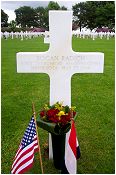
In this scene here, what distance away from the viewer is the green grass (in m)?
5.27

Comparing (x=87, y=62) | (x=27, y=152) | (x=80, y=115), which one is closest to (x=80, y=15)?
(x=80, y=115)

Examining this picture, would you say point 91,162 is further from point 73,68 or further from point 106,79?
point 106,79

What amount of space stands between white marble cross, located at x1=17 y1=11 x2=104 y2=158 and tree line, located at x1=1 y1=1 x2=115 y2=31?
55.5 meters

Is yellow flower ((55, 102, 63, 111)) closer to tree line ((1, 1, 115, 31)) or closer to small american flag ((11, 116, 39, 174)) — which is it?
small american flag ((11, 116, 39, 174))

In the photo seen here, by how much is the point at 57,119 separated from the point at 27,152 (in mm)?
596

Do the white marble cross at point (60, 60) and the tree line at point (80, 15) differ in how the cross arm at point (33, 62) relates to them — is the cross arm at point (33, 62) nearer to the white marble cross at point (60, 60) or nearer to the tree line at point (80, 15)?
the white marble cross at point (60, 60)

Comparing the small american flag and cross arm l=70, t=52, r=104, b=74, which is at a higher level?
cross arm l=70, t=52, r=104, b=74

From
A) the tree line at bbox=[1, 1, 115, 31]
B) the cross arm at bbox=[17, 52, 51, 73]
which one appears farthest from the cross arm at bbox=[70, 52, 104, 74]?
the tree line at bbox=[1, 1, 115, 31]

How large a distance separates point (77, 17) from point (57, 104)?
74073 millimetres

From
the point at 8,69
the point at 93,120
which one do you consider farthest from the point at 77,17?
the point at 93,120

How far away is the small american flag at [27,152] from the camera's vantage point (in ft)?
14.1

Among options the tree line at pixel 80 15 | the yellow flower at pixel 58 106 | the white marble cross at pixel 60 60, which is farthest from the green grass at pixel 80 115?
the tree line at pixel 80 15

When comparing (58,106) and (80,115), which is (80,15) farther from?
(58,106)

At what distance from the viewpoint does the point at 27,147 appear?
432 centimetres
